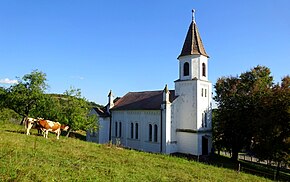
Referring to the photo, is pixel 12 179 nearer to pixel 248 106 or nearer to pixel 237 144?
pixel 248 106

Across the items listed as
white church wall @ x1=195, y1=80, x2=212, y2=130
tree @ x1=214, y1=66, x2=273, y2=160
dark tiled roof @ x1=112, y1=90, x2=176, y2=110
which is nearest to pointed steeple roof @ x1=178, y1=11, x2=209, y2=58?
white church wall @ x1=195, y1=80, x2=212, y2=130

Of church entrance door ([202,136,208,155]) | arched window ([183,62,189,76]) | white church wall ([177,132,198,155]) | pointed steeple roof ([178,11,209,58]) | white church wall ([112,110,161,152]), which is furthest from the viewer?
arched window ([183,62,189,76])

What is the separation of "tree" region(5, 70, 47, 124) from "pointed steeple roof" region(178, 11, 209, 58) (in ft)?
58.0

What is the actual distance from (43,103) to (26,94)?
239 centimetres

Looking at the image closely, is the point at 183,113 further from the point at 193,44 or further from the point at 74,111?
the point at 74,111

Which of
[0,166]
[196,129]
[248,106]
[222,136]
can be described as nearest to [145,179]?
[0,166]

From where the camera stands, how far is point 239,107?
30656 millimetres

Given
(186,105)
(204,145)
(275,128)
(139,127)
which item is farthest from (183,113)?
(275,128)

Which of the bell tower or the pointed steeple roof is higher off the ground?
the pointed steeple roof

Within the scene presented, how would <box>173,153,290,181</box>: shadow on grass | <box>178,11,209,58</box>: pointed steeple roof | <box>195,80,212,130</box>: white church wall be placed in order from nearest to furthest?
<box>173,153,290,181</box>: shadow on grass, <box>195,80,212,130</box>: white church wall, <box>178,11,209,58</box>: pointed steeple roof

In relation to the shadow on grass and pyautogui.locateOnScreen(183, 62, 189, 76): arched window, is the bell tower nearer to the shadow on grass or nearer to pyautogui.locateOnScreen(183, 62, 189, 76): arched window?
pyautogui.locateOnScreen(183, 62, 189, 76): arched window

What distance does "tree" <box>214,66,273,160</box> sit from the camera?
29.7 metres

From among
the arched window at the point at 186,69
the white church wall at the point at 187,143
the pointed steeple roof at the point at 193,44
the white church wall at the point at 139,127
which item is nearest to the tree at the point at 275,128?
the white church wall at the point at 187,143

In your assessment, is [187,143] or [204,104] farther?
[204,104]
